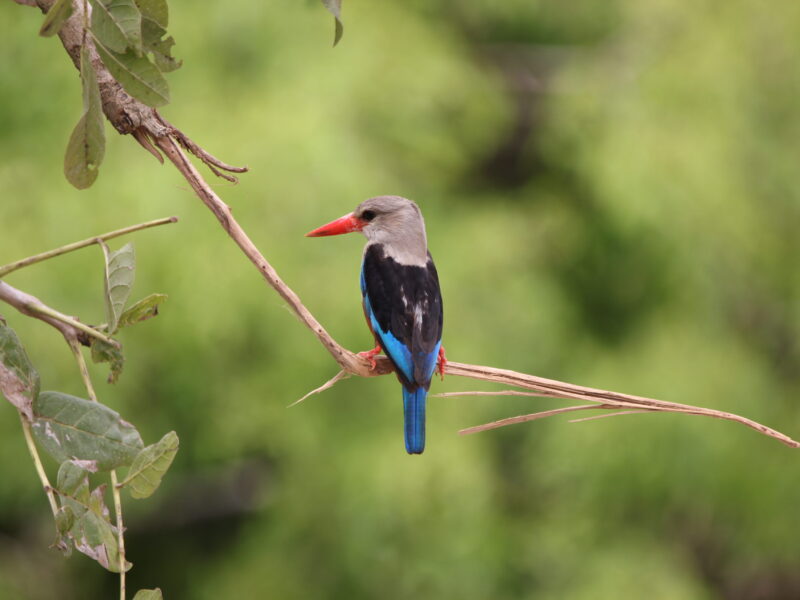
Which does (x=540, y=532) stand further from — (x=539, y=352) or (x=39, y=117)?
(x=39, y=117)

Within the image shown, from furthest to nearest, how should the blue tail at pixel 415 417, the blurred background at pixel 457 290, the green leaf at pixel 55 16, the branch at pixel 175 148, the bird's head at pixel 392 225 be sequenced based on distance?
1. the blurred background at pixel 457 290
2. the bird's head at pixel 392 225
3. the blue tail at pixel 415 417
4. the branch at pixel 175 148
5. the green leaf at pixel 55 16

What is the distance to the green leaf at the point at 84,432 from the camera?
966 mm

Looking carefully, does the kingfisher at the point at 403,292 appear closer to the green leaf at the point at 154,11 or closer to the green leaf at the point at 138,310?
the green leaf at the point at 138,310

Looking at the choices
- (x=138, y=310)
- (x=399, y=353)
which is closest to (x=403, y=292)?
(x=399, y=353)

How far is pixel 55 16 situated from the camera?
0.75 meters

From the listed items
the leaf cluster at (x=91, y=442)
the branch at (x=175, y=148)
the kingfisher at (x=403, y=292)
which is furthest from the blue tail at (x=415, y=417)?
the leaf cluster at (x=91, y=442)

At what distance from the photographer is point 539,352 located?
4598 millimetres

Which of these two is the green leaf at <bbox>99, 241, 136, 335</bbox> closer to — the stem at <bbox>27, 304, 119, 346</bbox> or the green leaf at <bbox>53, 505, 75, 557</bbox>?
the stem at <bbox>27, 304, 119, 346</bbox>

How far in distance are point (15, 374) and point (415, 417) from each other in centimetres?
89

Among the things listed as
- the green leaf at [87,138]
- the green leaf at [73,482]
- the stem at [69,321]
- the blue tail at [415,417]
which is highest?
the green leaf at [87,138]

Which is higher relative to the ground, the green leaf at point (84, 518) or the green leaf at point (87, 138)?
the green leaf at point (87, 138)

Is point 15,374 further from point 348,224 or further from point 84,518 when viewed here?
point 348,224

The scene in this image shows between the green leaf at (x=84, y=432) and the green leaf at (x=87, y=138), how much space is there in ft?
0.72

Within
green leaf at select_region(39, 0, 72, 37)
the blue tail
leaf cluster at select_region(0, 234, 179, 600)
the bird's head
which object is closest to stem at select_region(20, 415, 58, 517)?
leaf cluster at select_region(0, 234, 179, 600)
